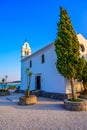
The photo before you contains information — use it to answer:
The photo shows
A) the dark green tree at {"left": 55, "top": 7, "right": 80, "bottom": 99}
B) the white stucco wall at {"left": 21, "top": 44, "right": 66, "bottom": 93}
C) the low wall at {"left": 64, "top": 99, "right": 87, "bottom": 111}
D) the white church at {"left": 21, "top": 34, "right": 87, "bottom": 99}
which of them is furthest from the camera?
the white stucco wall at {"left": 21, "top": 44, "right": 66, "bottom": 93}

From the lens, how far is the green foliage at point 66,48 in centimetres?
1382

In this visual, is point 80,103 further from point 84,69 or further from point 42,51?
point 42,51

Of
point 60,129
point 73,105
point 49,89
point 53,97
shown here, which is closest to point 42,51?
point 49,89

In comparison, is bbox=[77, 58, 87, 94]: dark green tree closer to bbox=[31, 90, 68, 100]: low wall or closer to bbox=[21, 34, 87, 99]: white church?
bbox=[21, 34, 87, 99]: white church

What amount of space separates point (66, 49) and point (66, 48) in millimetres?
118

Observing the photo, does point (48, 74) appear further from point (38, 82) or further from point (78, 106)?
point (78, 106)

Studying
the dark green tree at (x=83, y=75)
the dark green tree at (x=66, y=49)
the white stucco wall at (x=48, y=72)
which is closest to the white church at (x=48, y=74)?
the white stucco wall at (x=48, y=72)

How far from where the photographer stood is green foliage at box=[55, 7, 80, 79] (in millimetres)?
13820

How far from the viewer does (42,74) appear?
69.2 feet

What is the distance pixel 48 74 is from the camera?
19.5 metres

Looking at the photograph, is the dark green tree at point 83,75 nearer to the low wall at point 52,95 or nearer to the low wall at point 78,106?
the low wall at point 52,95

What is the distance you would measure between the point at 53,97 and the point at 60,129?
11295 mm

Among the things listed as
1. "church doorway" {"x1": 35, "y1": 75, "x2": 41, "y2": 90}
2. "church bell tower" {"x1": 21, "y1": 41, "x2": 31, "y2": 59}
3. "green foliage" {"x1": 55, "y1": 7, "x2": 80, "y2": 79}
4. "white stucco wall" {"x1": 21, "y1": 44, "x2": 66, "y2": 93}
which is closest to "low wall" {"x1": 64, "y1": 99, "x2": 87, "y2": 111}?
"green foliage" {"x1": 55, "y1": 7, "x2": 80, "y2": 79}

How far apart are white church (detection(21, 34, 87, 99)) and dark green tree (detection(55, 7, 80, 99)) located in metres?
2.65
